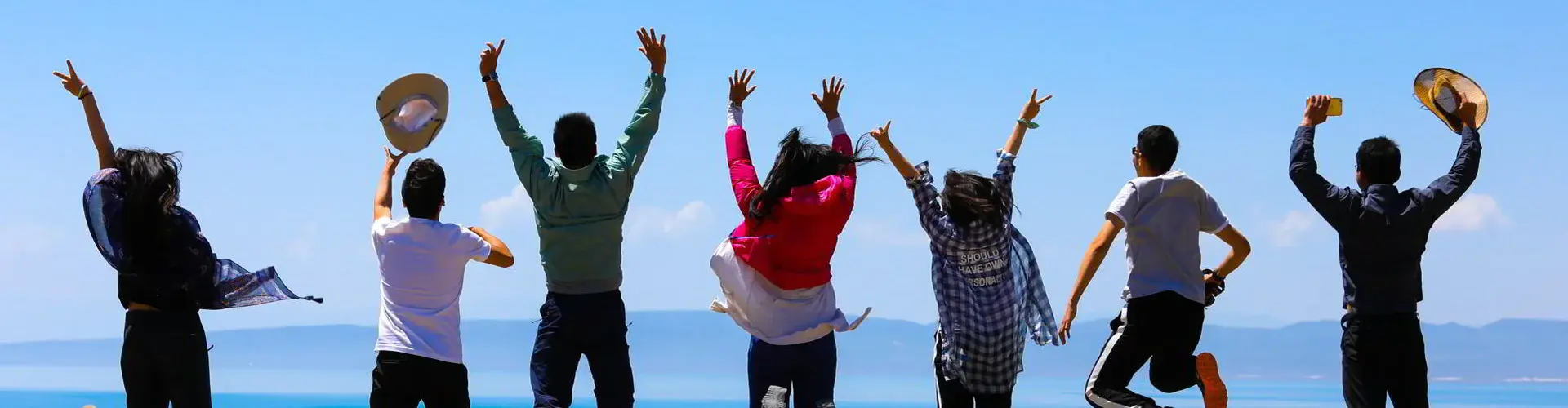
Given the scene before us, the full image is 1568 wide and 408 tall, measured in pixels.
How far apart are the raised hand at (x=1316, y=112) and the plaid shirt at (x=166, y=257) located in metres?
4.29

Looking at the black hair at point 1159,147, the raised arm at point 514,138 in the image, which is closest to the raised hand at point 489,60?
the raised arm at point 514,138

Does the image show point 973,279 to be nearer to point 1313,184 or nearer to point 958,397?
point 958,397

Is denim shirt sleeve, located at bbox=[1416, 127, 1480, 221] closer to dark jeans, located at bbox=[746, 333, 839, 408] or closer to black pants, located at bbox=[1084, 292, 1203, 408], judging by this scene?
black pants, located at bbox=[1084, 292, 1203, 408]

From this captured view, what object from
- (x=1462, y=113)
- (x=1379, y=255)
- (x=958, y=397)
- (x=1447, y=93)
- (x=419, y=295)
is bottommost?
(x=958, y=397)

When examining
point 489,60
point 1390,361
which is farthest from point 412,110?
point 1390,361

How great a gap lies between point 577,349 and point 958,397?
1595 millimetres

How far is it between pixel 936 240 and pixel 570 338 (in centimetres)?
156

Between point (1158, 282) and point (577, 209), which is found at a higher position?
point (577, 209)

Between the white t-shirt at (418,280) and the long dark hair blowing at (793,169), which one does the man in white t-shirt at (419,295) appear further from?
the long dark hair blowing at (793,169)

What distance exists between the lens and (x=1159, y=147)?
19.7 ft

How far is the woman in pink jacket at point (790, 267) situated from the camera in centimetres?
564

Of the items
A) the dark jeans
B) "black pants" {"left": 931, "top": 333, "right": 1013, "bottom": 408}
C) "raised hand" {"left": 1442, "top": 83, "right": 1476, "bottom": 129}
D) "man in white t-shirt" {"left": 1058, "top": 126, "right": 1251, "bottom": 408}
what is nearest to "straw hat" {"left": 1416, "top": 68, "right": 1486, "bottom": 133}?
"raised hand" {"left": 1442, "top": 83, "right": 1476, "bottom": 129}

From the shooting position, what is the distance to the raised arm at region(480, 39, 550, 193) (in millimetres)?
Result: 5906

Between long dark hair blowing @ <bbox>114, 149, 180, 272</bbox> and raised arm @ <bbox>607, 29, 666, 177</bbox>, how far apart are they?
176 cm
